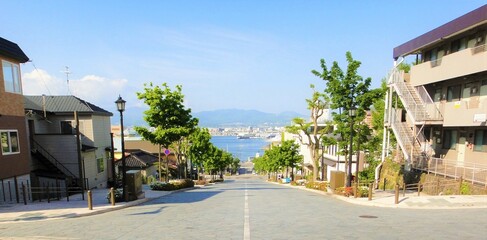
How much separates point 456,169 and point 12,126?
25087 mm

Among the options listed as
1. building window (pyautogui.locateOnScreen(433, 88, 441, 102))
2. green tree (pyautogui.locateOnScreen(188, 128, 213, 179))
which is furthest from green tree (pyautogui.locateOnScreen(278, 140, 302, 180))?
building window (pyautogui.locateOnScreen(433, 88, 441, 102))

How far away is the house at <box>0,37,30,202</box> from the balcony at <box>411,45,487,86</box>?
25.4m

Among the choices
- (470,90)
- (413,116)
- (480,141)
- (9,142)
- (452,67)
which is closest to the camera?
(9,142)

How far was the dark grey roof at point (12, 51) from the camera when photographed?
1470 centimetres

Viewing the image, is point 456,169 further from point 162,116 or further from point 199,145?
point 199,145

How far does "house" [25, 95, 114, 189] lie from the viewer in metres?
20.6

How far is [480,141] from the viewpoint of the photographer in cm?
1723

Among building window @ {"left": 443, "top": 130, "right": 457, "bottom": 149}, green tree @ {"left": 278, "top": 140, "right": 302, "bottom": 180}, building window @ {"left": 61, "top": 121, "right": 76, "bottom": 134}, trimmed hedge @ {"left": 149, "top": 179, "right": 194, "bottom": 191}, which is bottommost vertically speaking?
green tree @ {"left": 278, "top": 140, "right": 302, "bottom": 180}

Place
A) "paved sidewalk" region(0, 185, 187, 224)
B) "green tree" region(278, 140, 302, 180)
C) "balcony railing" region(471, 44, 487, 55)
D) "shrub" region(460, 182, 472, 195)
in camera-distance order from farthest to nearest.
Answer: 1. "green tree" region(278, 140, 302, 180)
2. "balcony railing" region(471, 44, 487, 55)
3. "shrub" region(460, 182, 472, 195)
4. "paved sidewalk" region(0, 185, 187, 224)

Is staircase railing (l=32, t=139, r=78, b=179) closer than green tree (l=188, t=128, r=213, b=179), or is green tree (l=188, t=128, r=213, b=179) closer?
staircase railing (l=32, t=139, r=78, b=179)

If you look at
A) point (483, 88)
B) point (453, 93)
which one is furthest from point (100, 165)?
point (483, 88)

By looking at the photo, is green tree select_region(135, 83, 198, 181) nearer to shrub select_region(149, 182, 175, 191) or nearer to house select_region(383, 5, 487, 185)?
shrub select_region(149, 182, 175, 191)

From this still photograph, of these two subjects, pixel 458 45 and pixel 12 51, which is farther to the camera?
pixel 458 45

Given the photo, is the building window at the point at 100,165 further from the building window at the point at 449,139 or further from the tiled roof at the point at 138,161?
the building window at the point at 449,139
